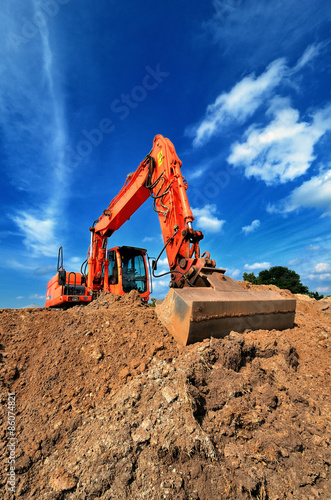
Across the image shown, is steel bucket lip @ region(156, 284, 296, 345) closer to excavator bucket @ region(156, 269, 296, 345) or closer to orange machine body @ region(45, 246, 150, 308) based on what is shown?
excavator bucket @ region(156, 269, 296, 345)

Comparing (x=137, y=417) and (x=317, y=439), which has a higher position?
(x=137, y=417)

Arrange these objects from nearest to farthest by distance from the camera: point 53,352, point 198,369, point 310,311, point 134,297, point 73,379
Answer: point 198,369 → point 73,379 → point 53,352 → point 134,297 → point 310,311

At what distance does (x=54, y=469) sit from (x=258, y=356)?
2.54 metres

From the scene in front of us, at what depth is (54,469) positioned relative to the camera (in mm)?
Result: 2154

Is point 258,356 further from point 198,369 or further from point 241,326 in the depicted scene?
point 198,369

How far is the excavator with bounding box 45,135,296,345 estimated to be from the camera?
3.40 m

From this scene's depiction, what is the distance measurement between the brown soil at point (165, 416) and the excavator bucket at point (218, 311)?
6.9 inches

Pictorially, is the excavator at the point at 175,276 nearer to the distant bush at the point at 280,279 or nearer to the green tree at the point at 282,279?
the distant bush at the point at 280,279

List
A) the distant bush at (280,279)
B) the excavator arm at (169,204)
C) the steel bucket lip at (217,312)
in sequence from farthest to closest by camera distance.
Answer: the distant bush at (280,279) → the excavator arm at (169,204) → the steel bucket lip at (217,312)

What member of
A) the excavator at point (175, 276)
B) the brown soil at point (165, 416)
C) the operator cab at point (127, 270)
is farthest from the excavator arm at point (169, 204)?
the operator cab at point (127, 270)

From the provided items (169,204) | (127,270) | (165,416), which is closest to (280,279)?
(127,270)

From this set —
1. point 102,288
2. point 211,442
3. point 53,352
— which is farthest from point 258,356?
point 102,288

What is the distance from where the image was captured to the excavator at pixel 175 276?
11.1 feet

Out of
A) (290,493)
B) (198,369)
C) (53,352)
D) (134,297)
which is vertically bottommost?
(290,493)
